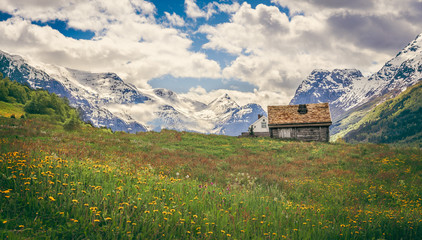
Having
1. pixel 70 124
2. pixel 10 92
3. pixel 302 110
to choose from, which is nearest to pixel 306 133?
pixel 302 110

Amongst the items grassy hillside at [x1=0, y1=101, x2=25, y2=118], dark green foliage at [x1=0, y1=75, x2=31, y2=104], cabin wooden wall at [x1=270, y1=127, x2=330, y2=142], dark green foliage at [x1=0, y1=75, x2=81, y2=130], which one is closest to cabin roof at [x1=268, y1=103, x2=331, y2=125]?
cabin wooden wall at [x1=270, y1=127, x2=330, y2=142]

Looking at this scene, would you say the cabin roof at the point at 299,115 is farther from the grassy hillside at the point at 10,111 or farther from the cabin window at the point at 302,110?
the grassy hillside at the point at 10,111

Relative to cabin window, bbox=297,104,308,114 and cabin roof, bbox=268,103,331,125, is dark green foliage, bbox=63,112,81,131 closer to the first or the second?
cabin roof, bbox=268,103,331,125

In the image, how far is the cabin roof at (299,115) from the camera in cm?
Answer: 4512

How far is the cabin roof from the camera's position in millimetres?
45125

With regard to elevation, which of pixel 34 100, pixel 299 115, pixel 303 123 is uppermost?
pixel 34 100

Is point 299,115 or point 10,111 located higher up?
point 10,111

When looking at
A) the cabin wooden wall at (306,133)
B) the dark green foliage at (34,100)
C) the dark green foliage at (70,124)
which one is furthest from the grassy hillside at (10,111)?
the cabin wooden wall at (306,133)

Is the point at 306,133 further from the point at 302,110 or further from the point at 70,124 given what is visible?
the point at 70,124

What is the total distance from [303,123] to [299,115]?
87.2 inches

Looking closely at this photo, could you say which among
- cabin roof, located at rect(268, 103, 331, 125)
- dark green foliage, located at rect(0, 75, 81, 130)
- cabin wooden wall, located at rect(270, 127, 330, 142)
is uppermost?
dark green foliage, located at rect(0, 75, 81, 130)

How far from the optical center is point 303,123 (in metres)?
44.8

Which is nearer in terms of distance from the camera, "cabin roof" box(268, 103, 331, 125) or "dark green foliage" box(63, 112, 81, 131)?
"dark green foliage" box(63, 112, 81, 131)

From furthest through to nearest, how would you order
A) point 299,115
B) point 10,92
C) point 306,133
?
point 10,92
point 299,115
point 306,133
